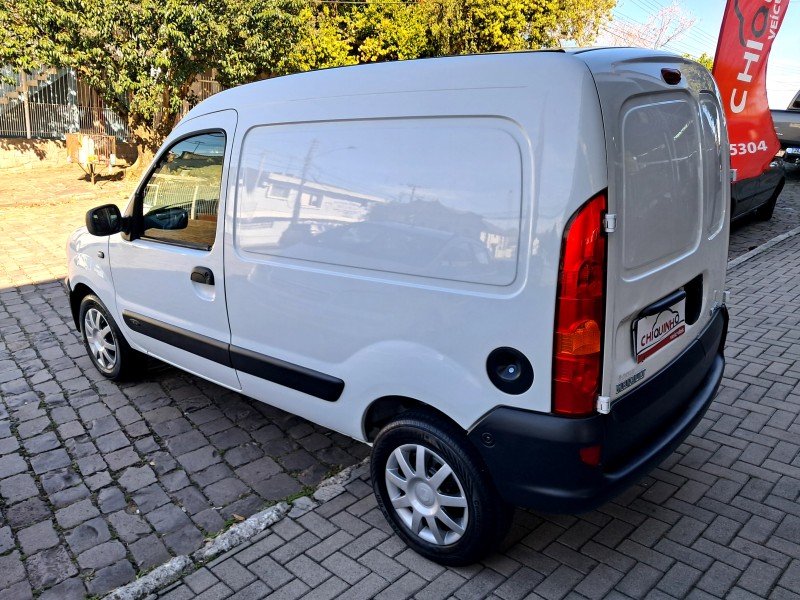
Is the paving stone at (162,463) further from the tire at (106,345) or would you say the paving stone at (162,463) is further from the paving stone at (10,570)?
the tire at (106,345)

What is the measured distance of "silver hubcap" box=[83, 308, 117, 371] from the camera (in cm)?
488

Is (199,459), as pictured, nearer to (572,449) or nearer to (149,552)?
(149,552)

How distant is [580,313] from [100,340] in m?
3.82

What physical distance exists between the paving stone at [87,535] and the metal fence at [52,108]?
1576cm

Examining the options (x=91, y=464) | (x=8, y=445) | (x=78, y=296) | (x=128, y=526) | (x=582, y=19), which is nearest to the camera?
(x=128, y=526)

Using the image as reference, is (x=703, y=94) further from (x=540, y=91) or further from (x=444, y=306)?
(x=444, y=306)

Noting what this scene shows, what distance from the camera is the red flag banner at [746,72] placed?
794 centimetres

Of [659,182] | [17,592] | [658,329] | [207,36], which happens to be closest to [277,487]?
[17,592]

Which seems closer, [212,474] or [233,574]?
[233,574]

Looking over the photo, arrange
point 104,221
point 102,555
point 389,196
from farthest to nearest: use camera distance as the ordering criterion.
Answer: point 104,221 < point 102,555 < point 389,196

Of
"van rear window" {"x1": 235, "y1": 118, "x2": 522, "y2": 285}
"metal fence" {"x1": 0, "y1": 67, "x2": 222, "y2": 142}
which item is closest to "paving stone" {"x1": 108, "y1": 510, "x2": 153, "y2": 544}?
"van rear window" {"x1": 235, "y1": 118, "x2": 522, "y2": 285}

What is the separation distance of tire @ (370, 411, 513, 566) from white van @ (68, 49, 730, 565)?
10 millimetres

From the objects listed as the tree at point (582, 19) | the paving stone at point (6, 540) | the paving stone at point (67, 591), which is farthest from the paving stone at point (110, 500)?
the tree at point (582, 19)

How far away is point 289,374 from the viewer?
342 cm
